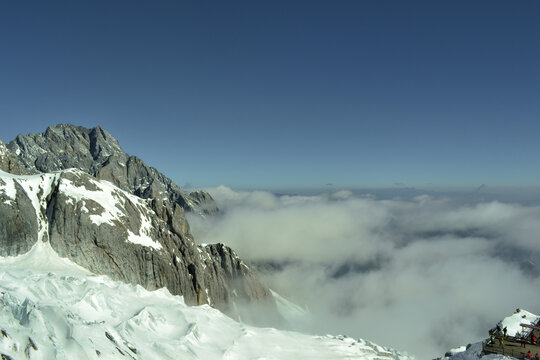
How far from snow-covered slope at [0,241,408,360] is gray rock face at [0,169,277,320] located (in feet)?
17.0

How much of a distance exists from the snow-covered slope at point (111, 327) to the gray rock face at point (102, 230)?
517 centimetres

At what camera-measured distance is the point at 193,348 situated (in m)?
50.8

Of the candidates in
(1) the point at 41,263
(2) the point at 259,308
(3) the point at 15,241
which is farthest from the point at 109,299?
(2) the point at 259,308

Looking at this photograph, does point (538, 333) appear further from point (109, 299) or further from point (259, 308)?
point (259, 308)

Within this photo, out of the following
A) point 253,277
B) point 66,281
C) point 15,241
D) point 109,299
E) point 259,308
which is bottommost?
point 259,308

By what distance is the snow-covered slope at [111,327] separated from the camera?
2970cm

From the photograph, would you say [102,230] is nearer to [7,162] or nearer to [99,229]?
[99,229]

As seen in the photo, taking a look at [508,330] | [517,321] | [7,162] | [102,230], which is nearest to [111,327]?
[102,230]

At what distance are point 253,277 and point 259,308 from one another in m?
19.6

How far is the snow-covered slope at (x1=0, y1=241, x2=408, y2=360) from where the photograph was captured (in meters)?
29.7

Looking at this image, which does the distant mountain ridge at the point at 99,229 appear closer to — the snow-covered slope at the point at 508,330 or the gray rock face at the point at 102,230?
the gray rock face at the point at 102,230

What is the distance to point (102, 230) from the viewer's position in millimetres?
A: 89500

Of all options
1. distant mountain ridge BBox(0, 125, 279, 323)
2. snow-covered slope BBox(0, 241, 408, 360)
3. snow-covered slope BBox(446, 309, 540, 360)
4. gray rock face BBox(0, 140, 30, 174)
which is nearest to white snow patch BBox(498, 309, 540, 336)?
snow-covered slope BBox(446, 309, 540, 360)

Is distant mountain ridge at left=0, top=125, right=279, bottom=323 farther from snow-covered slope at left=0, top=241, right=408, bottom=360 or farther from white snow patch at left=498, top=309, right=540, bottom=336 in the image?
white snow patch at left=498, top=309, right=540, bottom=336
